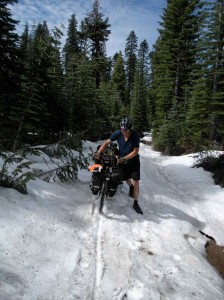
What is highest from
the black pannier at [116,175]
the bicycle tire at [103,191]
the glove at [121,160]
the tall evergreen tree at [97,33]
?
the tall evergreen tree at [97,33]

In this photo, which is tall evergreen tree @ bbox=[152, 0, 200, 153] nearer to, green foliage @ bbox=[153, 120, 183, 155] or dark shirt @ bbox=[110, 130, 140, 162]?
green foliage @ bbox=[153, 120, 183, 155]

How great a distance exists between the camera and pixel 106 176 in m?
6.96

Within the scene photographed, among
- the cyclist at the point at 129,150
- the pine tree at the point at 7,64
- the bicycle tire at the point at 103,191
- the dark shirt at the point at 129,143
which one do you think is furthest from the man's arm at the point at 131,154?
the pine tree at the point at 7,64

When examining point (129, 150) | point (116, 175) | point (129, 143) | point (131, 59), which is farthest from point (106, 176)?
point (131, 59)

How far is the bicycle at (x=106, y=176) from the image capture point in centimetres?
682

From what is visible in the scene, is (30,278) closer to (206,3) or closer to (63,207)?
(63,207)

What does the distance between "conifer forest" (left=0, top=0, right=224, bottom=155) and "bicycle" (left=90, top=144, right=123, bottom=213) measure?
2612mm

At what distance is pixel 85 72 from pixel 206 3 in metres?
11.2

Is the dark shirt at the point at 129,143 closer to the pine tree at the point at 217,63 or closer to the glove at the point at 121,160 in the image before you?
the glove at the point at 121,160

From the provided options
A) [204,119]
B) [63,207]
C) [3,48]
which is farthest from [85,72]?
[63,207]

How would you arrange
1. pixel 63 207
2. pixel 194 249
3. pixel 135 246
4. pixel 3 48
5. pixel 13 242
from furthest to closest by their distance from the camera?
pixel 3 48
pixel 63 207
pixel 194 249
pixel 135 246
pixel 13 242

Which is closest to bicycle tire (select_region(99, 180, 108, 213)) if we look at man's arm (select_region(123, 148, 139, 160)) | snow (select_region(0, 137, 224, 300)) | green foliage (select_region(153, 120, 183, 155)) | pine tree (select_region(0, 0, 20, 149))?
snow (select_region(0, 137, 224, 300))

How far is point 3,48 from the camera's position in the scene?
1306 cm

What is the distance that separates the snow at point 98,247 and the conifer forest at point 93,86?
2612mm
